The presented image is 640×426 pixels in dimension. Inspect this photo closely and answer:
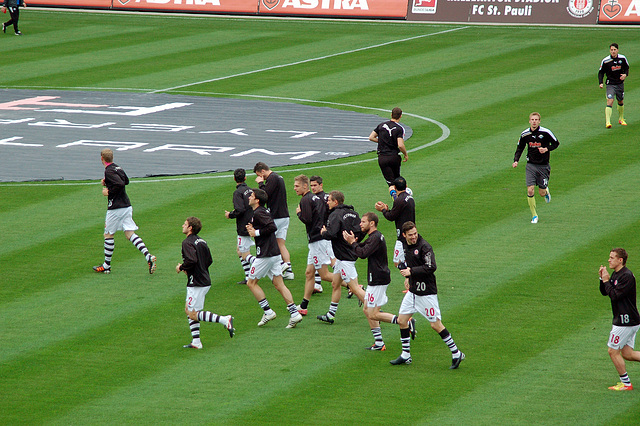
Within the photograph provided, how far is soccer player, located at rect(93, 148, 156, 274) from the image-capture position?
1593 centimetres

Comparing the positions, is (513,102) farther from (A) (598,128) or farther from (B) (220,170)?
(B) (220,170)

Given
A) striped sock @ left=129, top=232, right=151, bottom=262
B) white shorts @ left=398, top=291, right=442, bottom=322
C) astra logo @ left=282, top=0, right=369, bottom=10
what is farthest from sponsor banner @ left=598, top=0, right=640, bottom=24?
white shorts @ left=398, top=291, right=442, bottom=322

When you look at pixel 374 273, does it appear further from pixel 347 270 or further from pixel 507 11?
pixel 507 11

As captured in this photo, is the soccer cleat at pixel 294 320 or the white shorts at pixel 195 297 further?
the soccer cleat at pixel 294 320

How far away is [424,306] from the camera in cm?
1205

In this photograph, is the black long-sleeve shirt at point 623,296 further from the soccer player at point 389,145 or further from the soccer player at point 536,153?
the soccer player at point 389,145

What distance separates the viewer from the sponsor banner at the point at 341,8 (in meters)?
44.5

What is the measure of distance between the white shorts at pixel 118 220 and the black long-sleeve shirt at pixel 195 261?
3.59 metres

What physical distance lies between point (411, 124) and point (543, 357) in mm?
15575

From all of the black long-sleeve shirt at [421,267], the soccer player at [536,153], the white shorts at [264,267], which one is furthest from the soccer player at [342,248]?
the soccer player at [536,153]

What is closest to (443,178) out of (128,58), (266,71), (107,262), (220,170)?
(220,170)

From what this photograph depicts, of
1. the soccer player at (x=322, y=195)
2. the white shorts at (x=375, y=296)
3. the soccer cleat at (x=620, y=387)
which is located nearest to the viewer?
the soccer cleat at (x=620, y=387)

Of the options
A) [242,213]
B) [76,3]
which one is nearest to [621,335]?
[242,213]

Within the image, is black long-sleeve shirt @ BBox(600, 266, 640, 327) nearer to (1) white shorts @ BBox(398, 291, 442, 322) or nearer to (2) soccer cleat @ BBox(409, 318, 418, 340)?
(1) white shorts @ BBox(398, 291, 442, 322)
